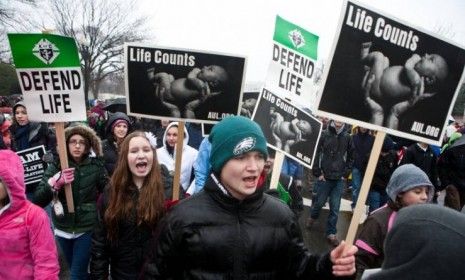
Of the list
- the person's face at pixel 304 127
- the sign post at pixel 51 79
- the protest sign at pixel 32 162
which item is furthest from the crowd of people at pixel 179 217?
the person's face at pixel 304 127

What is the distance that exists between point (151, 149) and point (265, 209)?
1.31 m

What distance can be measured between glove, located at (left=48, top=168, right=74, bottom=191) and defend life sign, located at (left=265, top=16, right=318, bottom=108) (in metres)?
2.13

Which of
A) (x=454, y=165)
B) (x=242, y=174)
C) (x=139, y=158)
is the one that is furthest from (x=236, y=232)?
(x=454, y=165)

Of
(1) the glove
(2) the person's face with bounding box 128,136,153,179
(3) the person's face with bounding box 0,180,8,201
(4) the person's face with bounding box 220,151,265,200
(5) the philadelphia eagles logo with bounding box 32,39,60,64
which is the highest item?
(5) the philadelphia eagles logo with bounding box 32,39,60,64

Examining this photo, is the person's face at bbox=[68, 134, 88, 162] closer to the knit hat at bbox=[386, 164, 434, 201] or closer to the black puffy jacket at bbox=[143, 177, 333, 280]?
the black puffy jacket at bbox=[143, 177, 333, 280]

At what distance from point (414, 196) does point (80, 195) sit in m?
2.91

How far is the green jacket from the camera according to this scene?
362 centimetres

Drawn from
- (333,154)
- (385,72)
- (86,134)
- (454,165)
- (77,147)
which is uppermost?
(385,72)

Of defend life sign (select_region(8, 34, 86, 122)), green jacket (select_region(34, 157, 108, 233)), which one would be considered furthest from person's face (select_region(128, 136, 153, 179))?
green jacket (select_region(34, 157, 108, 233))

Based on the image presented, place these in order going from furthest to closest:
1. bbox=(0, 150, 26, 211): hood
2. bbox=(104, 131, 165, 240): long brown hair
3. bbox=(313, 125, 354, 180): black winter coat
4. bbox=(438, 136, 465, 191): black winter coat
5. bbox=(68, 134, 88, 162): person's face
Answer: bbox=(313, 125, 354, 180): black winter coat < bbox=(438, 136, 465, 191): black winter coat < bbox=(68, 134, 88, 162): person's face < bbox=(104, 131, 165, 240): long brown hair < bbox=(0, 150, 26, 211): hood

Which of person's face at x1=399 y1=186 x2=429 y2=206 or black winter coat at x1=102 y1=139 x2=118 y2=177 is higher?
person's face at x1=399 y1=186 x2=429 y2=206

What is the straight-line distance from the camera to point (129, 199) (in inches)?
111

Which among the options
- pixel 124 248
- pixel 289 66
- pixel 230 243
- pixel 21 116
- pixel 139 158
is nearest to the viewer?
pixel 230 243

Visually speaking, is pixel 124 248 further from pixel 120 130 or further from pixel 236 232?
pixel 120 130
